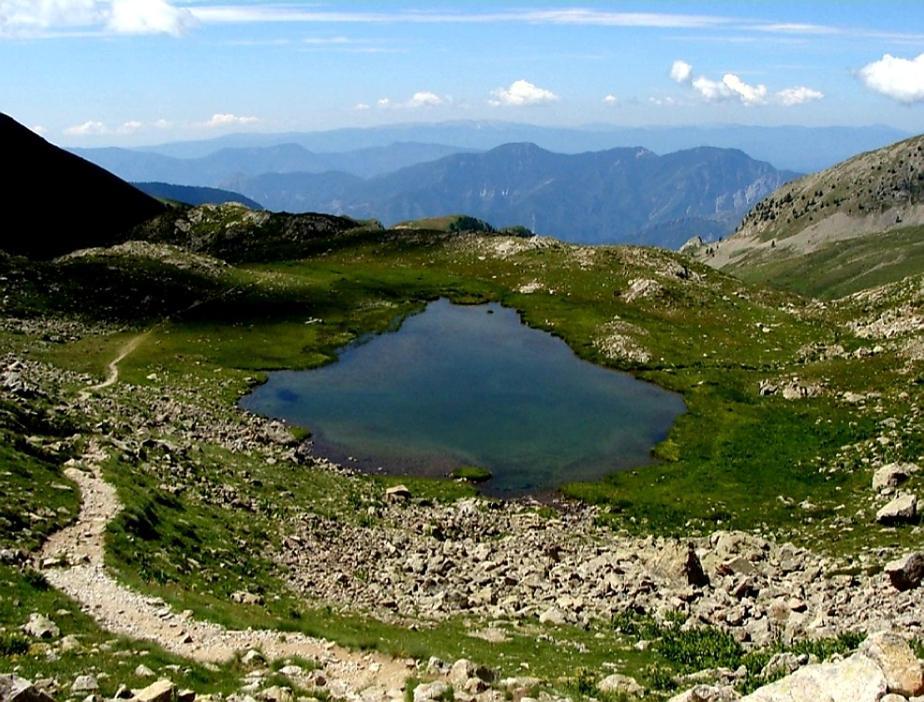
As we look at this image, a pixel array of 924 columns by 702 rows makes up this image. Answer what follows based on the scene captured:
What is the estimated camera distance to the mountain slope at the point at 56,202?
155 metres

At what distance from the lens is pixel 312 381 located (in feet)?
249

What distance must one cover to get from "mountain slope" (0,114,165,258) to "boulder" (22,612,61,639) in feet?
480

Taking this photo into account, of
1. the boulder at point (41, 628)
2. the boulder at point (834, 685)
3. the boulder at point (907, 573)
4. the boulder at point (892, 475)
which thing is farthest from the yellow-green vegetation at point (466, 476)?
the boulder at point (907, 573)

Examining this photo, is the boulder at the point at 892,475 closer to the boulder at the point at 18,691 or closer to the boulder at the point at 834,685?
the boulder at the point at 834,685

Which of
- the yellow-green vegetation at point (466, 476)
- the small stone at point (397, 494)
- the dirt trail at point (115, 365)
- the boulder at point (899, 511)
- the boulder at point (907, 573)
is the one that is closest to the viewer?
the yellow-green vegetation at point (466, 476)

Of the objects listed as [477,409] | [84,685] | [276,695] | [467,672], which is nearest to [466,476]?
[477,409]

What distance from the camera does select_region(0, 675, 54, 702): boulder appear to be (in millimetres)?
13531

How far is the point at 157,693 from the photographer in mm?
16062

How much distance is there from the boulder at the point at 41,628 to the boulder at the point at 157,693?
167 inches

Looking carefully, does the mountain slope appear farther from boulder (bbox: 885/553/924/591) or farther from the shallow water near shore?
boulder (bbox: 885/553/924/591)

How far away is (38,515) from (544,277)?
99646 millimetres

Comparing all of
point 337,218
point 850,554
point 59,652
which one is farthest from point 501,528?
point 337,218

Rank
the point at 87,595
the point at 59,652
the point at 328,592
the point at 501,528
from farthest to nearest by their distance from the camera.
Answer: the point at 501,528, the point at 328,592, the point at 87,595, the point at 59,652

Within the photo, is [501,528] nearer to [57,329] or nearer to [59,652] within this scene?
[59,652]
